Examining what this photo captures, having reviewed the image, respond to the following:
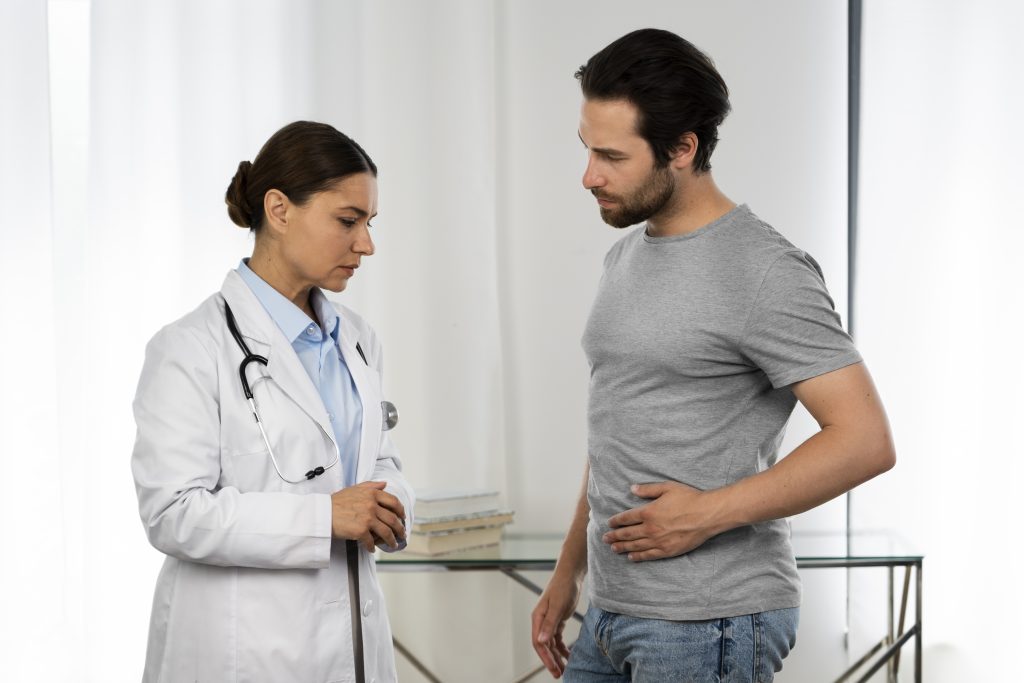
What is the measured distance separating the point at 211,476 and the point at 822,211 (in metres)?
1.86

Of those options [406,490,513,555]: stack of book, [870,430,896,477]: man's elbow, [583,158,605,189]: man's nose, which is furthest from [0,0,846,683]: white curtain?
[870,430,896,477]: man's elbow

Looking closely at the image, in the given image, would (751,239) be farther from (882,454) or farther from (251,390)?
(251,390)

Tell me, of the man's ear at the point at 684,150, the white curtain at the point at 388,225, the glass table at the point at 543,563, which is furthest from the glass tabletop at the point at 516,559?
the man's ear at the point at 684,150

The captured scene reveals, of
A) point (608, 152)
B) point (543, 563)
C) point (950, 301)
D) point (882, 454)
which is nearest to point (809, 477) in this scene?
point (882, 454)

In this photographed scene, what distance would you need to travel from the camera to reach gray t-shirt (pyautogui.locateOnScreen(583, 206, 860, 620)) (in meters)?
1.20

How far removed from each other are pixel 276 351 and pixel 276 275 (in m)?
0.14

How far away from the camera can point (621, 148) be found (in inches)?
51.8

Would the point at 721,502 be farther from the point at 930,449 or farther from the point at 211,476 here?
the point at 930,449

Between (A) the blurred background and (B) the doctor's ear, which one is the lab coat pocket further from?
(A) the blurred background

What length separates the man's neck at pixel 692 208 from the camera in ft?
4.34

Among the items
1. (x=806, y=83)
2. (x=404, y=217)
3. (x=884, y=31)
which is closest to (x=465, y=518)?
(x=404, y=217)

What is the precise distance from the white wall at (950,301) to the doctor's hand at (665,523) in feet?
4.17

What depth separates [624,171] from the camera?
1.32 m

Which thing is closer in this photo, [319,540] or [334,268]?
[319,540]
